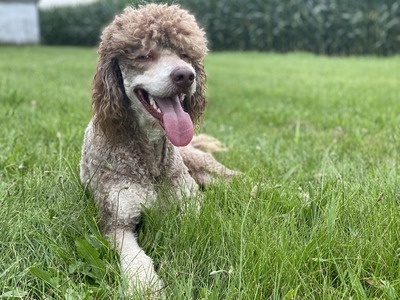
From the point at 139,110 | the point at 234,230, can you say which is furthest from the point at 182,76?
the point at 234,230

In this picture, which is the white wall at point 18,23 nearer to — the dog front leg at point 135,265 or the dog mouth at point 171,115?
the dog mouth at point 171,115

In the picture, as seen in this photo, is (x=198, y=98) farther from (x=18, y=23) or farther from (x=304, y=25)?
(x=18, y=23)

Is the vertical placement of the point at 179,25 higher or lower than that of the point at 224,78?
higher

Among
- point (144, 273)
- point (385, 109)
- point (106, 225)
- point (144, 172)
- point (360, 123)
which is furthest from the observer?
point (385, 109)

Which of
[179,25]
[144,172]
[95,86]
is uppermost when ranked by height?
[179,25]

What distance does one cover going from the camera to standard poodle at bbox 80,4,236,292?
7.93 feet

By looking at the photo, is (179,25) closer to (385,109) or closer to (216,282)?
(216,282)

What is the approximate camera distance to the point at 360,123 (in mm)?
5070

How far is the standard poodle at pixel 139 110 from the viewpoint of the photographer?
2.42 m

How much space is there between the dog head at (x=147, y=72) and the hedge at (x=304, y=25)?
55.3 ft

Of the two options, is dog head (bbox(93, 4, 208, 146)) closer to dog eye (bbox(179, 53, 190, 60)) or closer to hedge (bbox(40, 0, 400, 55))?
dog eye (bbox(179, 53, 190, 60))

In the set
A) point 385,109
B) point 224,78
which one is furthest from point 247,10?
point 385,109

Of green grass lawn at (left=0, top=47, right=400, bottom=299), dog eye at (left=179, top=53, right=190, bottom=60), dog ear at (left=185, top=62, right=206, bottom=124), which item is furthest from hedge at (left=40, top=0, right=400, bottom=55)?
dog eye at (left=179, top=53, right=190, bottom=60)

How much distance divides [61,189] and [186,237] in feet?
3.13
